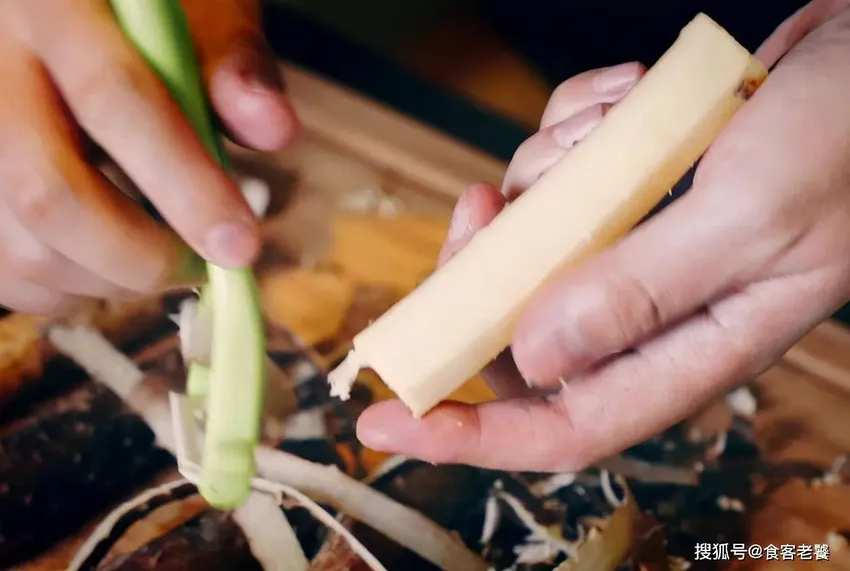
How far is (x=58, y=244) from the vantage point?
394 mm

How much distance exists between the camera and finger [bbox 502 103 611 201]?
0.47 metres

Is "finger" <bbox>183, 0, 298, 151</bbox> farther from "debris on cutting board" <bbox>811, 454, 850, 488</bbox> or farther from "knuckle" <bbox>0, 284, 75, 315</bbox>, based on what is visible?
"debris on cutting board" <bbox>811, 454, 850, 488</bbox>

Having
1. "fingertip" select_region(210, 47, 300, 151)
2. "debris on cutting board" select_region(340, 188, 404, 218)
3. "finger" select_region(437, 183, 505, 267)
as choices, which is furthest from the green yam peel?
"debris on cutting board" select_region(340, 188, 404, 218)

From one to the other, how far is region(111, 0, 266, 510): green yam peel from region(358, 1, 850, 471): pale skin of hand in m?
0.07

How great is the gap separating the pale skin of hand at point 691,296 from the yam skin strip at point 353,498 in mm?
96

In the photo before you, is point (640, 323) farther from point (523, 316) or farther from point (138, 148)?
point (138, 148)

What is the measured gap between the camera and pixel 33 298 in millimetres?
483

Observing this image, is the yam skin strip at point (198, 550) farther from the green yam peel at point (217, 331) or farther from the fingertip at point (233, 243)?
the fingertip at point (233, 243)

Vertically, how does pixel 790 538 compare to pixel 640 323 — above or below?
below

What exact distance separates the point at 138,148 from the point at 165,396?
0.21 meters

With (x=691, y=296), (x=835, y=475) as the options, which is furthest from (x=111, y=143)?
(x=835, y=475)

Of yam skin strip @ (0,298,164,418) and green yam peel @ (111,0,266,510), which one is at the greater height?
green yam peel @ (111,0,266,510)

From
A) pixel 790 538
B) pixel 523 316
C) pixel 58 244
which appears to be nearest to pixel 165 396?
pixel 58 244

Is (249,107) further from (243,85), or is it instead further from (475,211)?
(475,211)
